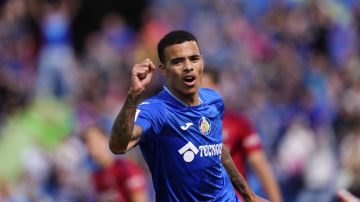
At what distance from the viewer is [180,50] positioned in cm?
701

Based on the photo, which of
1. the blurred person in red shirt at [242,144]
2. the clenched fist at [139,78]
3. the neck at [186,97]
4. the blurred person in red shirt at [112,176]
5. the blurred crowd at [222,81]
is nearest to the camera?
the clenched fist at [139,78]

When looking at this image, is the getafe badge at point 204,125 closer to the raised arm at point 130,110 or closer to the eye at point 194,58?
the eye at point 194,58

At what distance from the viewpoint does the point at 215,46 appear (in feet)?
59.5

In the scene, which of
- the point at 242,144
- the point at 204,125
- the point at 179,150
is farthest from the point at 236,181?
the point at 242,144

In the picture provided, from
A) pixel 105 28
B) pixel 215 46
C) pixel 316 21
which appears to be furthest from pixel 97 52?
pixel 316 21

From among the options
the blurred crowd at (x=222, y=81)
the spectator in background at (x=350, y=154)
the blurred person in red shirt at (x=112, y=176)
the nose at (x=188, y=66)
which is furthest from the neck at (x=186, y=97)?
the blurred crowd at (x=222, y=81)

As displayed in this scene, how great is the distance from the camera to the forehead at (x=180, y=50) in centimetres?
700

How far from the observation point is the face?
697cm

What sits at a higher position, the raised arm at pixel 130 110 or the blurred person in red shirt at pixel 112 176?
the raised arm at pixel 130 110

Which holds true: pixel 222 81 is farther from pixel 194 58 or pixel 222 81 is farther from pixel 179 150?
pixel 179 150

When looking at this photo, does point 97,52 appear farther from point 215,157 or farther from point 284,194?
point 215,157

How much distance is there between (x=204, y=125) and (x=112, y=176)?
3.15 m

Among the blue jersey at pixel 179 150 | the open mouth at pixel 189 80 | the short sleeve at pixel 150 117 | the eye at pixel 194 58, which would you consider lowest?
the blue jersey at pixel 179 150

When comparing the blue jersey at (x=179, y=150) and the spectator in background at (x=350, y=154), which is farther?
the spectator in background at (x=350, y=154)
